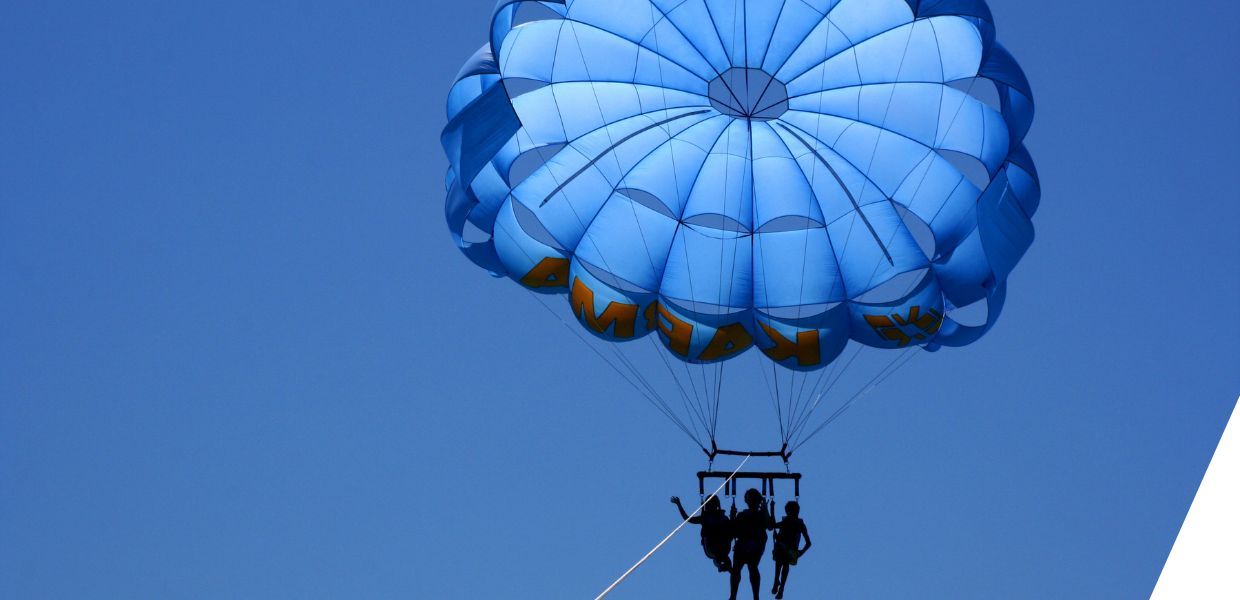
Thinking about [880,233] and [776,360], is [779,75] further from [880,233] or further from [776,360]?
[776,360]

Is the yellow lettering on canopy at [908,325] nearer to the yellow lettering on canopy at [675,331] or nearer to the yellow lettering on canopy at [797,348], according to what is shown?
the yellow lettering on canopy at [797,348]

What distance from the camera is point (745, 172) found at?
14.3 meters

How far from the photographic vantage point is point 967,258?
13906 millimetres

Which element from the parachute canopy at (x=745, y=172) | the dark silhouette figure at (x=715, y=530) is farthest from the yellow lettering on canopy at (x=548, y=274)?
the dark silhouette figure at (x=715, y=530)

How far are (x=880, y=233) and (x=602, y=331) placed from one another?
109 inches

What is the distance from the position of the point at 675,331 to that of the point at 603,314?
27.8 inches

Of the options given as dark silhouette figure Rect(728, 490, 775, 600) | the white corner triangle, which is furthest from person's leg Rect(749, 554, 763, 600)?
the white corner triangle

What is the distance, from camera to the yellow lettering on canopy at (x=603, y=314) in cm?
1427

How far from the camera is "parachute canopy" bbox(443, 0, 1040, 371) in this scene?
13.9 m

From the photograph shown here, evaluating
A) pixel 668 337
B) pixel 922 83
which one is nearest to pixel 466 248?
pixel 668 337

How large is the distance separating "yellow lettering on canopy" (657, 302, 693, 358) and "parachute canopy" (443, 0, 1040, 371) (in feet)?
0.06

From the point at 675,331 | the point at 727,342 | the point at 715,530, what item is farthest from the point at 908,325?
the point at 715,530

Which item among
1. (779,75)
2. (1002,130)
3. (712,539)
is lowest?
(712,539)

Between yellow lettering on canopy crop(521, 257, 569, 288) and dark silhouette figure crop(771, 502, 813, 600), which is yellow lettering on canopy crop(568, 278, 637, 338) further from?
dark silhouette figure crop(771, 502, 813, 600)
